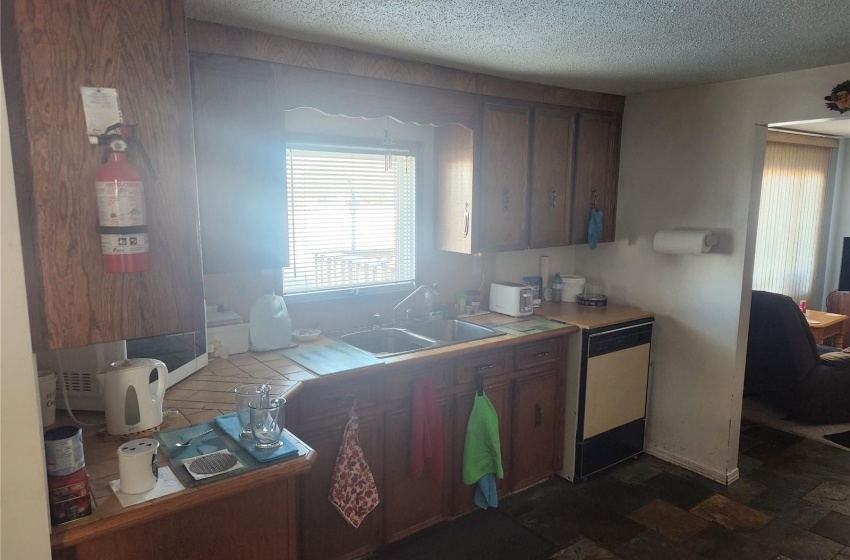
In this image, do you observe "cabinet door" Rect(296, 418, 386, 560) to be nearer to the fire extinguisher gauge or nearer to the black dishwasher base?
the black dishwasher base

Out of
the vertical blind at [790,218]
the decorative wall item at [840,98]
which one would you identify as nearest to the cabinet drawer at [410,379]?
the decorative wall item at [840,98]

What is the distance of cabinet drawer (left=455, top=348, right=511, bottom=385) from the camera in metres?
2.74

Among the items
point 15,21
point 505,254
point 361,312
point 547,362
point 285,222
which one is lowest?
point 547,362

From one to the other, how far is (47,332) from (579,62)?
253 cm

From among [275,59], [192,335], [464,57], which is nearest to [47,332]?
[192,335]

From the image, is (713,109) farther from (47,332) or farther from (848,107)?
(47,332)

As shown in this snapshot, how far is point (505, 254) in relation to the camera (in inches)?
142

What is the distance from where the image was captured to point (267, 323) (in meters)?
2.52

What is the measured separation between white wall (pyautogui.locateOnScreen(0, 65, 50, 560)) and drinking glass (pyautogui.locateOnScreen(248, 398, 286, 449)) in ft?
1.85

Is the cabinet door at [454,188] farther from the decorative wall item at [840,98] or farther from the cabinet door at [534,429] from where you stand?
the decorative wall item at [840,98]

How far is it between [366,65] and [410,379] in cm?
149

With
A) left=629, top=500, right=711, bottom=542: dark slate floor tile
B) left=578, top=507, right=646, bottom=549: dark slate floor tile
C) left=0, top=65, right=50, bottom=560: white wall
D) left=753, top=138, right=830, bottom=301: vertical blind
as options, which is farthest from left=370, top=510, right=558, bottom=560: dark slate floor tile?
left=753, top=138, right=830, bottom=301: vertical blind

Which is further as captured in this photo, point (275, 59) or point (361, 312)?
point (361, 312)

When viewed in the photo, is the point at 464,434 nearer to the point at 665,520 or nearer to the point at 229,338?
the point at 665,520
